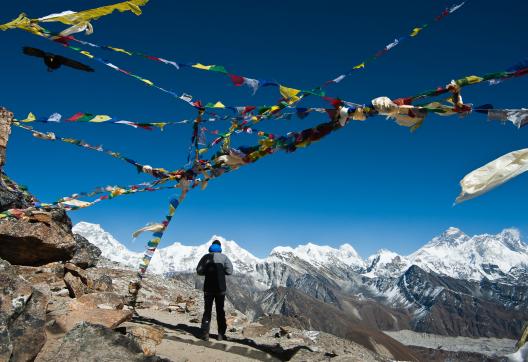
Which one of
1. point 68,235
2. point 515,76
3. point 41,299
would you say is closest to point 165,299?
point 68,235

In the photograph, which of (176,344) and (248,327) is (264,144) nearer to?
(176,344)

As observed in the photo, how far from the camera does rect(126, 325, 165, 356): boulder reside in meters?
9.12

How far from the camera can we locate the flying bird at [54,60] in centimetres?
848

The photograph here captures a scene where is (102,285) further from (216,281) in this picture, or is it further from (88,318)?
(88,318)

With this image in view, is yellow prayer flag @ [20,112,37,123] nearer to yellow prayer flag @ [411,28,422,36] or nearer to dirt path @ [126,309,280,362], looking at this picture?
dirt path @ [126,309,280,362]

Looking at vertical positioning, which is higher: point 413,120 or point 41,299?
point 413,120

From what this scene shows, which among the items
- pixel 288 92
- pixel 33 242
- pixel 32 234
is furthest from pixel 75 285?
pixel 288 92

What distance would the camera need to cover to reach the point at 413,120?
22.9 ft

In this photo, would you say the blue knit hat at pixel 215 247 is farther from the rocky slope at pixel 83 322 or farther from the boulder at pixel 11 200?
the boulder at pixel 11 200

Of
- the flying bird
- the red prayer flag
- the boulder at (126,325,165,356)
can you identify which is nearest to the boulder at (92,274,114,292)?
the boulder at (126,325,165,356)

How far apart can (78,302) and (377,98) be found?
8.84 m

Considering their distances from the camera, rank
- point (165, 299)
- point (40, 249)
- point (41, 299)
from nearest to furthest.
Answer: point (41, 299) → point (40, 249) → point (165, 299)

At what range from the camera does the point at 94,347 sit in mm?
7070

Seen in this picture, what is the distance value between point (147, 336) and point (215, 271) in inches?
116
